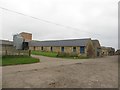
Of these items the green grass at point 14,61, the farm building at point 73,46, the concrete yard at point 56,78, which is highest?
the farm building at point 73,46

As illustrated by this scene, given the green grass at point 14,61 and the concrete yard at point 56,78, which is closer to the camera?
the concrete yard at point 56,78

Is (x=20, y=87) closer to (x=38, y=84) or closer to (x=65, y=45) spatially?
(x=38, y=84)

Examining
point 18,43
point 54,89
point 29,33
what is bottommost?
point 54,89

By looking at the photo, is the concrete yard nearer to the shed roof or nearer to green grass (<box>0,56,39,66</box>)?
green grass (<box>0,56,39,66</box>)

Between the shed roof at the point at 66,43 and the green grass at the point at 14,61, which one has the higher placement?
the shed roof at the point at 66,43

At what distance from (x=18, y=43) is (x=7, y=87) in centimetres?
3751

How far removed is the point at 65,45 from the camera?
48344 mm

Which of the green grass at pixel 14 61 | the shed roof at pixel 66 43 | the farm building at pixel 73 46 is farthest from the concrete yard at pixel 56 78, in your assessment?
the shed roof at pixel 66 43

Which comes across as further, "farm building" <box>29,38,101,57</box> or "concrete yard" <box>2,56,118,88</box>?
"farm building" <box>29,38,101,57</box>

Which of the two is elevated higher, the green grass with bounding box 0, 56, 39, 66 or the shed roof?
the shed roof

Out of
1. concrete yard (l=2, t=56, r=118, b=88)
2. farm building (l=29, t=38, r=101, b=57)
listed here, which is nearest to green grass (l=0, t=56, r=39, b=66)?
concrete yard (l=2, t=56, r=118, b=88)

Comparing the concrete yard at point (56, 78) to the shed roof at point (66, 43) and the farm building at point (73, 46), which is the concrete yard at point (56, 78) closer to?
the farm building at point (73, 46)

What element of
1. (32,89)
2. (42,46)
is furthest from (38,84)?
→ (42,46)

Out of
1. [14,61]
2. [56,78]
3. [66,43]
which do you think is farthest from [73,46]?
[56,78]
